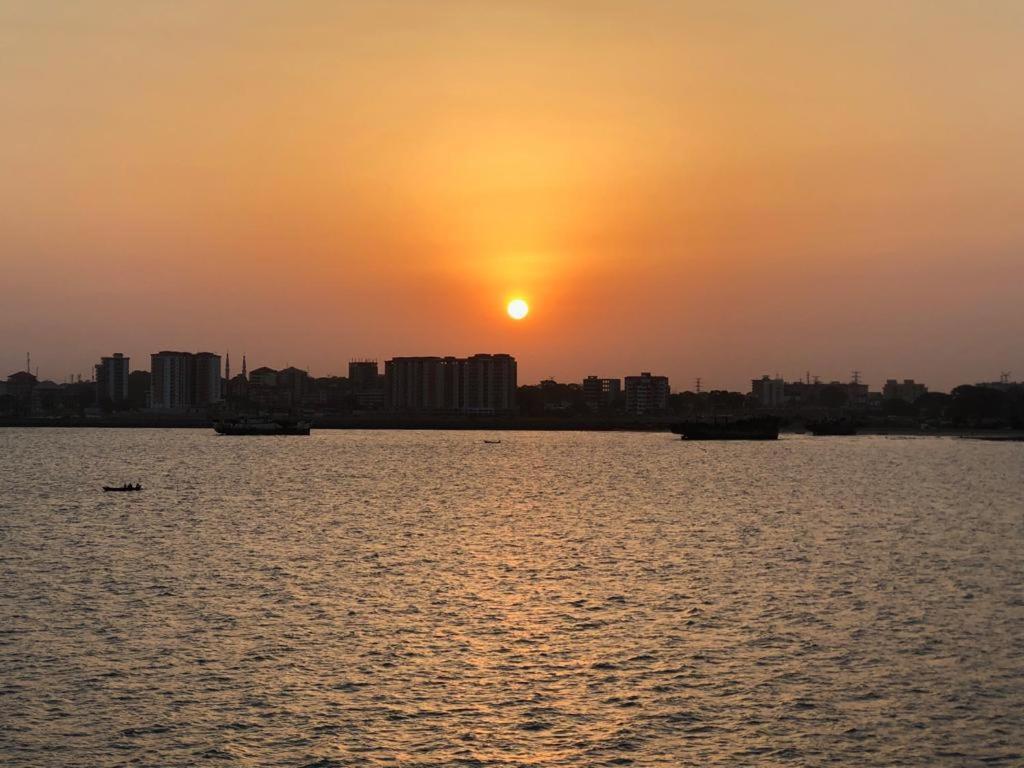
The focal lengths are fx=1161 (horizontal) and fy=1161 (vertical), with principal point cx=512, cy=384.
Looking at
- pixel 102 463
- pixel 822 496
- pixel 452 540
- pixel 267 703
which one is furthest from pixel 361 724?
pixel 102 463

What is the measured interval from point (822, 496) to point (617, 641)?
85.7m

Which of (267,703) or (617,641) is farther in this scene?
(617,641)

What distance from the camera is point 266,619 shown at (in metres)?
47.8

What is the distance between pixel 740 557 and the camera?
69188 millimetres

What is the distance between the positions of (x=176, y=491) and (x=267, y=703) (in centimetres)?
9619

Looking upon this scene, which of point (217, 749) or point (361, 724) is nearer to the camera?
point (217, 749)

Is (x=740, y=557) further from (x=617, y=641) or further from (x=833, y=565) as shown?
(x=617, y=641)

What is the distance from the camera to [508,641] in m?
43.7

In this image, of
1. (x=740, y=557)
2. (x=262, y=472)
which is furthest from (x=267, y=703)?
(x=262, y=472)

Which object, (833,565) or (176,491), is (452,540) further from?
(176,491)

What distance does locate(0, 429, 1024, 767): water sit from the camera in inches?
1235

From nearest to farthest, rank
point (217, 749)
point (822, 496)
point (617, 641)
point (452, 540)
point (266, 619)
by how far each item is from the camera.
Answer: point (217, 749) → point (617, 641) → point (266, 619) → point (452, 540) → point (822, 496)

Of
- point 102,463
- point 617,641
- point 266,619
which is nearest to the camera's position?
point 617,641

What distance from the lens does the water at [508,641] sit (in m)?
31.4
